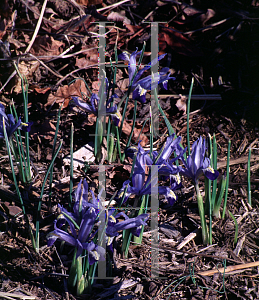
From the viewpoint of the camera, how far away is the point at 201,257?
1911 millimetres

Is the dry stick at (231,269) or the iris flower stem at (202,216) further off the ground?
the iris flower stem at (202,216)

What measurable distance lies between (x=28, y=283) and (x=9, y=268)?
15 cm

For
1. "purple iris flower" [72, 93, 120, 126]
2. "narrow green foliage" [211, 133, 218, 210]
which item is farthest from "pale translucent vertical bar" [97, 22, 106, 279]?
"narrow green foliage" [211, 133, 218, 210]

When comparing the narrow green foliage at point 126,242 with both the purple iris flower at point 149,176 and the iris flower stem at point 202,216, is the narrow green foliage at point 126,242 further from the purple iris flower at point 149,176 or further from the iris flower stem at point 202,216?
the iris flower stem at point 202,216

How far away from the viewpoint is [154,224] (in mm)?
2051

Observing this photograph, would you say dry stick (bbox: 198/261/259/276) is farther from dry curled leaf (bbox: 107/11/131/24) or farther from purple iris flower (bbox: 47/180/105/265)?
dry curled leaf (bbox: 107/11/131/24)

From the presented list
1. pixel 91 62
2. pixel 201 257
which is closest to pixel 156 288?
pixel 201 257

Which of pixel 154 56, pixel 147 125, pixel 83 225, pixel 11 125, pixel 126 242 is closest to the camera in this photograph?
pixel 83 225

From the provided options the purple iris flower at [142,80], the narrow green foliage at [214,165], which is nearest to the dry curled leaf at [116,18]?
the purple iris flower at [142,80]

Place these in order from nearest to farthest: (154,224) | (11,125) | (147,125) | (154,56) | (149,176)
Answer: (149,176) < (11,125) < (154,224) < (147,125) < (154,56)

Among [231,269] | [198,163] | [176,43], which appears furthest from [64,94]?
[231,269]

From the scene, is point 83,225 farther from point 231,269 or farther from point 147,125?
point 147,125

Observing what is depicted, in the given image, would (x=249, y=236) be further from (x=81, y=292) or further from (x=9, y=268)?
(x=9, y=268)

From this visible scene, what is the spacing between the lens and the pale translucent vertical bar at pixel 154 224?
1696 mm
